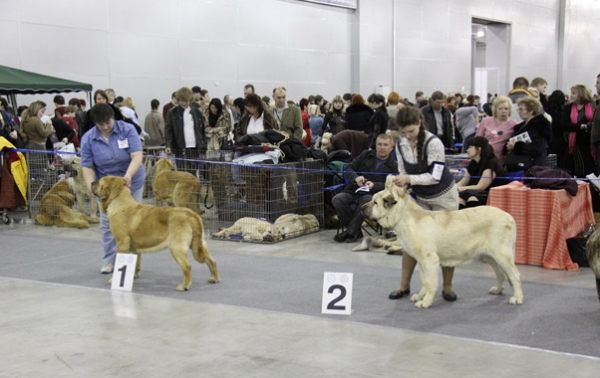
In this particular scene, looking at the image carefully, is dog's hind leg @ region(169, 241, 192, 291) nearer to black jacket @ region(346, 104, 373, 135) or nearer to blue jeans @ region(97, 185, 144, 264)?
blue jeans @ region(97, 185, 144, 264)

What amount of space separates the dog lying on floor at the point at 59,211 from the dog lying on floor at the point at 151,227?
11.1 feet

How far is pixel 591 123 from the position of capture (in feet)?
30.0

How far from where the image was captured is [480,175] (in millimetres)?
7668

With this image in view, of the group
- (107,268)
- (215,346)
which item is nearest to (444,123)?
(107,268)

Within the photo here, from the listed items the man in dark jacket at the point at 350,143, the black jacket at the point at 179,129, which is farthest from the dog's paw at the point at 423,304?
the black jacket at the point at 179,129

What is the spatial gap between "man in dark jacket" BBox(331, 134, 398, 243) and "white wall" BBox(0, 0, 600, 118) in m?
7.72

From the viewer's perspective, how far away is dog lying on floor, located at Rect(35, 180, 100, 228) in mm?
9469

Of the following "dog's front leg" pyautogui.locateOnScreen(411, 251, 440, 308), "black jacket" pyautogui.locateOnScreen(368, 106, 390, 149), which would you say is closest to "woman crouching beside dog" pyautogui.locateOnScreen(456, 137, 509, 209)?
→ "dog's front leg" pyautogui.locateOnScreen(411, 251, 440, 308)

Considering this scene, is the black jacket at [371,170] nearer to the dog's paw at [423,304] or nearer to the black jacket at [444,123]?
the dog's paw at [423,304]

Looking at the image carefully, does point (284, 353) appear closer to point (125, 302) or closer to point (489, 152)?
point (125, 302)

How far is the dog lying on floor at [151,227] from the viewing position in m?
5.95

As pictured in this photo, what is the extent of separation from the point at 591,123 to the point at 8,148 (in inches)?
305

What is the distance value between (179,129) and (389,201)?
5.97 metres

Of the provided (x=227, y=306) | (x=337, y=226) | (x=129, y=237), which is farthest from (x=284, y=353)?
(x=337, y=226)
